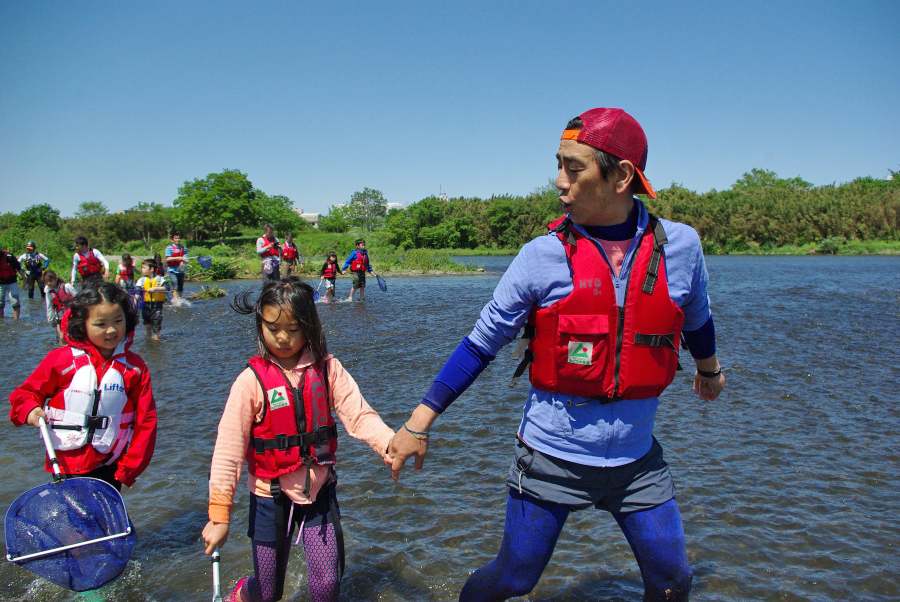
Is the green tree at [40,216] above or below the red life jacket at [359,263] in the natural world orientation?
above

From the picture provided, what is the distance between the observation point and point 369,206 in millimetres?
119562

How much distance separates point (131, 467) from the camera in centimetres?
316

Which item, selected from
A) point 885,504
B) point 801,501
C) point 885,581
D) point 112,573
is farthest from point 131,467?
point 885,504

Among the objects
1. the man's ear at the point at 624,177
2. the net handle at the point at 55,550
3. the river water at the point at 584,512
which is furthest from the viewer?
the river water at the point at 584,512

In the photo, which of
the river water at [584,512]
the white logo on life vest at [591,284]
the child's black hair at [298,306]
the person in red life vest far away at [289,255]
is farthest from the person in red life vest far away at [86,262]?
the white logo on life vest at [591,284]

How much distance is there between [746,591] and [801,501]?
1.45 meters

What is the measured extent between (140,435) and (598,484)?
2.37m

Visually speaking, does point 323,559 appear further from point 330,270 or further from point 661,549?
point 330,270

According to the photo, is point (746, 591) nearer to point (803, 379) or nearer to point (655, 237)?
point (655, 237)

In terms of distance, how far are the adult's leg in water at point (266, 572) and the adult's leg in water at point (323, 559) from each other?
12 centimetres

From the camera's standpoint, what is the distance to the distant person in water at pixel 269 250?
1519cm

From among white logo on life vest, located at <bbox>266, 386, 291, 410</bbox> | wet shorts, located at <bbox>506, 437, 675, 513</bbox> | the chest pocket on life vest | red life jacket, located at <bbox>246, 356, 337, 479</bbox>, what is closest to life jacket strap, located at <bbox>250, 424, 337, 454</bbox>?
red life jacket, located at <bbox>246, 356, 337, 479</bbox>

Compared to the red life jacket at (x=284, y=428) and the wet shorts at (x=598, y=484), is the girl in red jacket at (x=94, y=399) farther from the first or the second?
the wet shorts at (x=598, y=484)

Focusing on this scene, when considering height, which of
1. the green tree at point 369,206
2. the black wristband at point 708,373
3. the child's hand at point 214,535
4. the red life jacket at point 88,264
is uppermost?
the green tree at point 369,206
